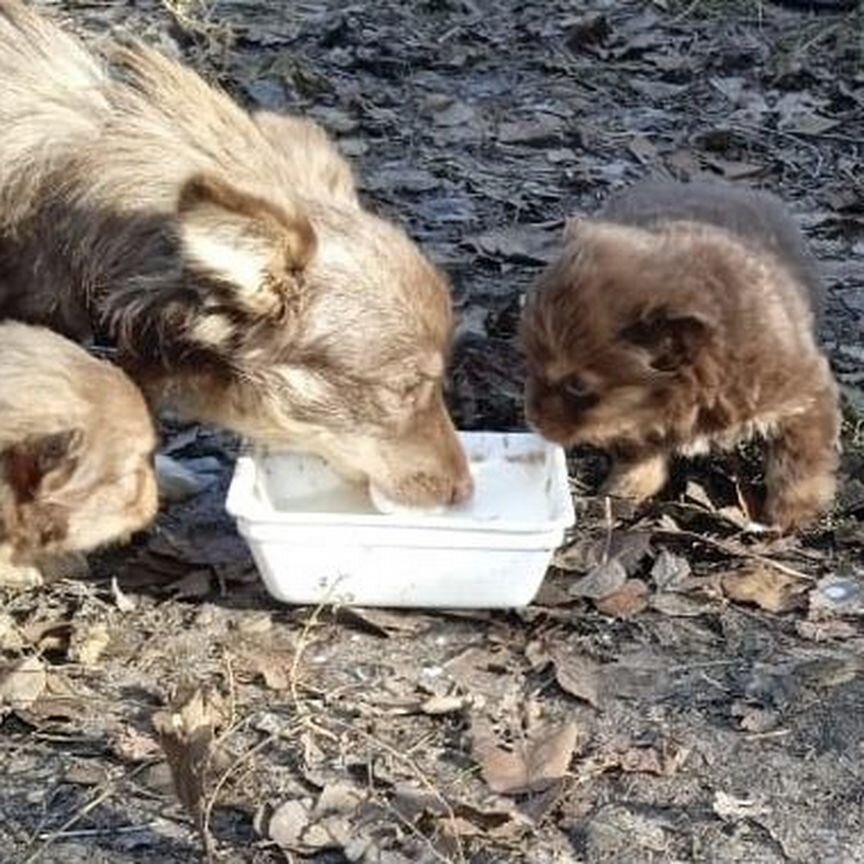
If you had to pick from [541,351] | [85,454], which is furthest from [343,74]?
[85,454]

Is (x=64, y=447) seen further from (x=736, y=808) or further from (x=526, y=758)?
(x=736, y=808)

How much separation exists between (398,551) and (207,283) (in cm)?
88

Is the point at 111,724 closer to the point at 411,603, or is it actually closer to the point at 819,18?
the point at 411,603

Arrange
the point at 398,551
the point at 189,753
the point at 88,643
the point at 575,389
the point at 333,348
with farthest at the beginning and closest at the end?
1. the point at 575,389
2. the point at 333,348
3. the point at 88,643
4. the point at 398,551
5. the point at 189,753

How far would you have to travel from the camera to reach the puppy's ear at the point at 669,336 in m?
5.73

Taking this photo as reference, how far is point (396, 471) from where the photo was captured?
Result: 5.64 m

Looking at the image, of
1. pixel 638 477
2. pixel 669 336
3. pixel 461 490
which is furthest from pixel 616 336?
pixel 461 490

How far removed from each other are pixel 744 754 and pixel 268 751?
3.91 ft

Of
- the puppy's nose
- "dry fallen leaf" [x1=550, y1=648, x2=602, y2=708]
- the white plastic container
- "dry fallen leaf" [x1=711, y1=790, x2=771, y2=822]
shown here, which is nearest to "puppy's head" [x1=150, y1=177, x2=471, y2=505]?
the puppy's nose

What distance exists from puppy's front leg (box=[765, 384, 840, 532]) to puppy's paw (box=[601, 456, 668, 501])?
35 centimetres

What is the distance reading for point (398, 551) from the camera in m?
5.21

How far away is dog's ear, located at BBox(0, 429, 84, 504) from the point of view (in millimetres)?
5270

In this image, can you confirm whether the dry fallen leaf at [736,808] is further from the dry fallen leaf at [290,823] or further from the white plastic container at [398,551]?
the dry fallen leaf at [290,823]

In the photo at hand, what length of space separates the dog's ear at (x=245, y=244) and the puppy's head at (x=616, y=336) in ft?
2.87
